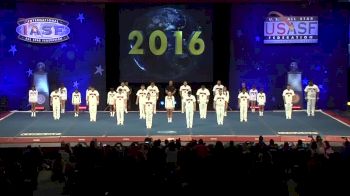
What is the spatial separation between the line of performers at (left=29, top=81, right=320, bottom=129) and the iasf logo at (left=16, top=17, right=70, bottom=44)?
3.06 metres

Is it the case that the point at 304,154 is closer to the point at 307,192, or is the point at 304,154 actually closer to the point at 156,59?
the point at 307,192

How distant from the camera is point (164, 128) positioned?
1129 inches

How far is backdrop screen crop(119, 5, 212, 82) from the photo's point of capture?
112 ft

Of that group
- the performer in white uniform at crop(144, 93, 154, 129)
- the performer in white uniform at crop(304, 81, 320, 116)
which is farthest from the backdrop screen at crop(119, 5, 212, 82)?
the performer in white uniform at crop(144, 93, 154, 129)

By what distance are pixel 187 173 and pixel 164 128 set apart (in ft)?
47.8

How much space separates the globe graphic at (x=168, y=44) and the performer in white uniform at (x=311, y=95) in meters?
5.83

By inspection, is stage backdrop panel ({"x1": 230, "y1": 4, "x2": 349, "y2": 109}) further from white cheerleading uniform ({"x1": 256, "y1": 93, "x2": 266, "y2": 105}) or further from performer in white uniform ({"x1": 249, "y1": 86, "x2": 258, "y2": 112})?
white cheerleading uniform ({"x1": 256, "y1": 93, "x2": 266, "y2": 105})

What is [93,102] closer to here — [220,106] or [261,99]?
[220,106]

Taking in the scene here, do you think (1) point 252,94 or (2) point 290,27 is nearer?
(1) point 252,94

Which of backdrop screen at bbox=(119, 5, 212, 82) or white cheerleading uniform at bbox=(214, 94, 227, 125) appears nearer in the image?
white cheerleading uniform at bbox=(214, 94, 227, 125)

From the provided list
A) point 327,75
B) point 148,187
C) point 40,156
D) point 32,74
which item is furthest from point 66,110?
point 148,187

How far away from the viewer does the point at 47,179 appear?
1576cm

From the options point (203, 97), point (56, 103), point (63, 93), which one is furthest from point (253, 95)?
point (56, 103)

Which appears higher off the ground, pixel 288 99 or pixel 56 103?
pixel 288 99
